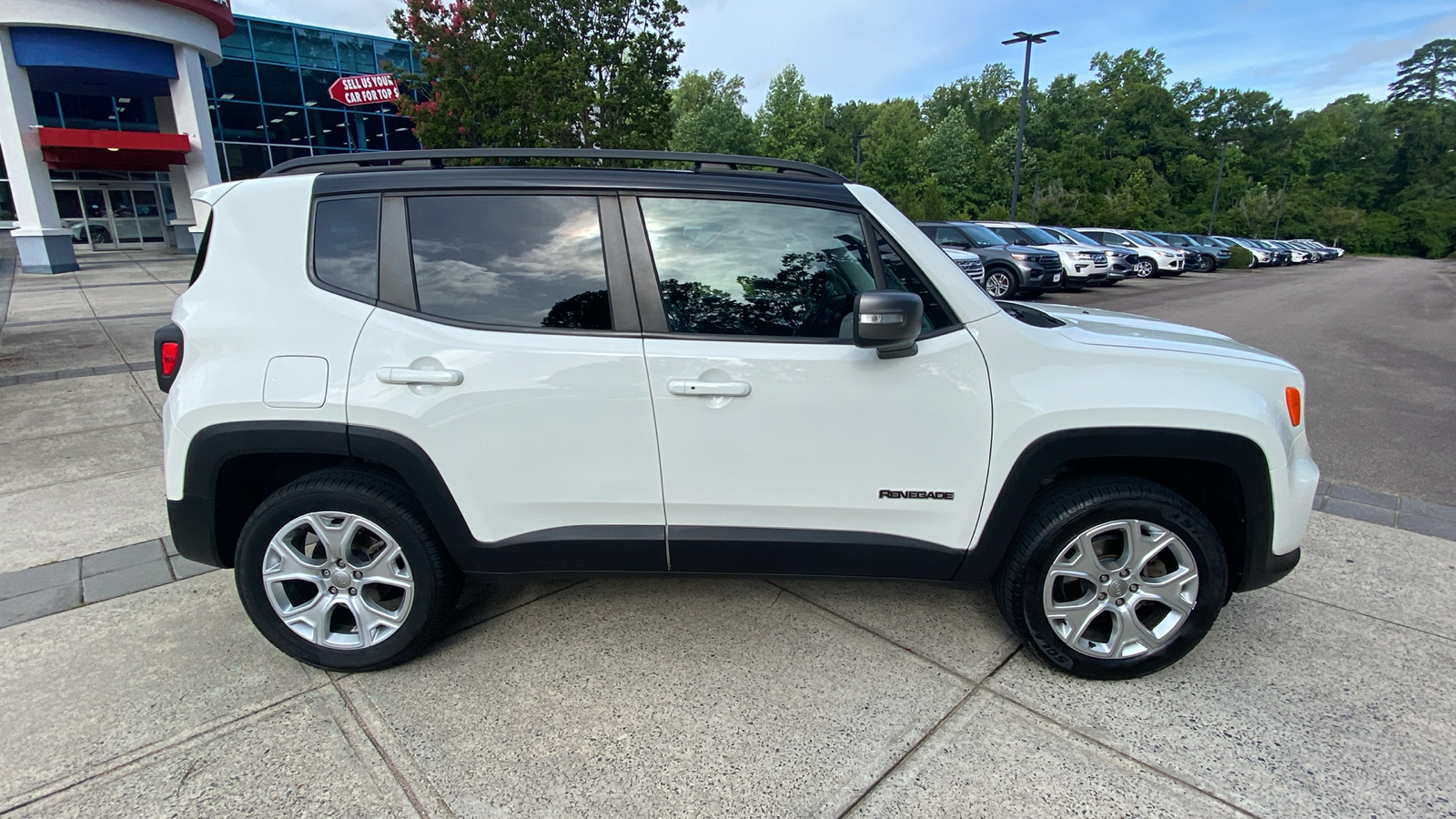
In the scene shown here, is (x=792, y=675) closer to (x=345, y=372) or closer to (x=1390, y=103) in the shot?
(x=345, y=372)

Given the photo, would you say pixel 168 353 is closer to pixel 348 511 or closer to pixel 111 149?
pixel 348 511

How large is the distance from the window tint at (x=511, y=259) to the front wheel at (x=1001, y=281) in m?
14.2

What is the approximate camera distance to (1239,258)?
33781 mm

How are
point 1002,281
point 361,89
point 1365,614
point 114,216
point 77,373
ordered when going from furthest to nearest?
point 361,89 → point 114,216 → point 1002,281 → point 77,373 → point 1365,614

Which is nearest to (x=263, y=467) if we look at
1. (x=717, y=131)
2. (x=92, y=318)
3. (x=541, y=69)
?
(x=92, y=318)

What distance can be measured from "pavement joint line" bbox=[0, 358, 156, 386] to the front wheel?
13866 millimetres

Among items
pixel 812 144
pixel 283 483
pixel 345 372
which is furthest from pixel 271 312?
pixel 812 144

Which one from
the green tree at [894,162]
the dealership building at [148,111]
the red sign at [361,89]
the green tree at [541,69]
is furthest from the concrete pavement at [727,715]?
the green tree at [894,162]

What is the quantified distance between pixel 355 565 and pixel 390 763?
2.27ft

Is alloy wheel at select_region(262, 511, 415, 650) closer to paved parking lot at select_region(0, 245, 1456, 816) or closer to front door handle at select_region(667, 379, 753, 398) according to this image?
paved parking lot at select_region(0, 245, 1456, 816)

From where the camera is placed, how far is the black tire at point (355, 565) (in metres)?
2.55

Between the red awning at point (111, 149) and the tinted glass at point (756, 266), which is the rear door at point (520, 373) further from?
the red awning at point (111, 149)

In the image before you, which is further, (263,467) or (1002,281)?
(1002,281)

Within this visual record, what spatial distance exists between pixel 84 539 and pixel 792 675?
365 cm
